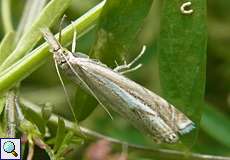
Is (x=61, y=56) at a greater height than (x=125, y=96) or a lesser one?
greater

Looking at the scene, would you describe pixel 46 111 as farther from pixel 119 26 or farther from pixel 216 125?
pixel 216 125

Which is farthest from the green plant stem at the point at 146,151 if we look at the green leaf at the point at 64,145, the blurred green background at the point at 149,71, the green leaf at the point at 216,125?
the blurred green background at the point at 149,71

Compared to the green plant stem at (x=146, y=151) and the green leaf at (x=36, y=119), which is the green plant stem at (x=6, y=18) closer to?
A: the green plant stem at (x=146, y=151)

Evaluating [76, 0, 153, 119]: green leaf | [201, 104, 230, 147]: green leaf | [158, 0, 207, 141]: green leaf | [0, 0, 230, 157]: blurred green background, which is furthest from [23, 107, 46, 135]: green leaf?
[0, 0, 230, 157]: blurred green background

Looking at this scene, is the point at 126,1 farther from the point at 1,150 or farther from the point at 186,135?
the point at 1,150

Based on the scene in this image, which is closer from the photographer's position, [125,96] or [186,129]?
[186,129]

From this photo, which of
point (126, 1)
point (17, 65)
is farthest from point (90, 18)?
point (17, 65)

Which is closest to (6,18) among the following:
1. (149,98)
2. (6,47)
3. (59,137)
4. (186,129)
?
(6,47)

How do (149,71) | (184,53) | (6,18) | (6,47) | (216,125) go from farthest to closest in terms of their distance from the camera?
(149,71) < (216,125) < (6,18) < (6,47) < (184,53)
